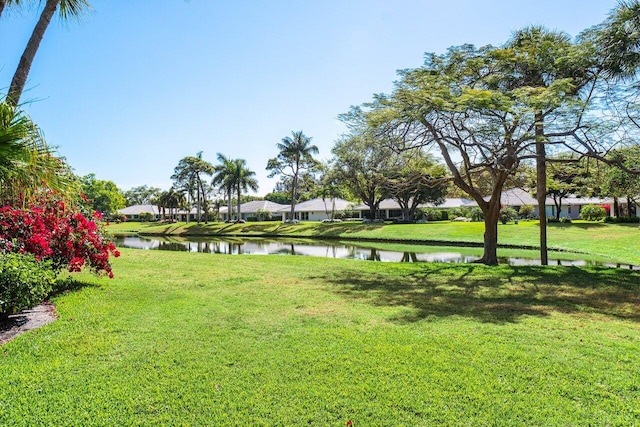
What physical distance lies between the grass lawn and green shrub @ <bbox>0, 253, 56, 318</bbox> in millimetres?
485

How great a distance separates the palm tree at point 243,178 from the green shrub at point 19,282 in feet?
158

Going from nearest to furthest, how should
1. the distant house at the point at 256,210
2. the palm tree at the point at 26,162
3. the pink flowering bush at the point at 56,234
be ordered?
the palm tree at the point at 26,162, the pink flowering bush at the point at 56,234, the distant house at the point at 256,210

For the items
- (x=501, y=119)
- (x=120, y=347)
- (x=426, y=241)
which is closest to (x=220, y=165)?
(x=426, y=241)

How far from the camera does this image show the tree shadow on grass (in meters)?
7.02

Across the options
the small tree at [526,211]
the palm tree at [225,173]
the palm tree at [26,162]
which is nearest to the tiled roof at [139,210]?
the palm tree at [225,173]

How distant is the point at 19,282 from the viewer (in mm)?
5230

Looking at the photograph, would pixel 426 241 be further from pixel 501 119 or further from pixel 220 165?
pixel 220 165

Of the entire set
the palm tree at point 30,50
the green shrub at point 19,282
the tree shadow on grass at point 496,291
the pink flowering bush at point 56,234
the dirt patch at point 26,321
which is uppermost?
the palm tree at point 30,50

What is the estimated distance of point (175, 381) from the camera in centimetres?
400

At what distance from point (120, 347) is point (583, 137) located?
40.7 ft

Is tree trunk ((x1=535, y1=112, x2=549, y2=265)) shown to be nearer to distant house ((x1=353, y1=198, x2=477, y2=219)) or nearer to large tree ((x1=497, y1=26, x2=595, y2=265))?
→ large tree ((x1=497, y1=26, x2=595, y2=265))

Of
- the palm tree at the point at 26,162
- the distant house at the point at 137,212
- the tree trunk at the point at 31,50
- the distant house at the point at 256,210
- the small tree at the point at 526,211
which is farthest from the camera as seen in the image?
the distant house at the point at 137,212

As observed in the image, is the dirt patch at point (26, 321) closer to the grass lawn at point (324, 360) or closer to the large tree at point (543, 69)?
the grass lawn at point (324, 360)

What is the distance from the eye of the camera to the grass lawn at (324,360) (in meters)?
3.46
